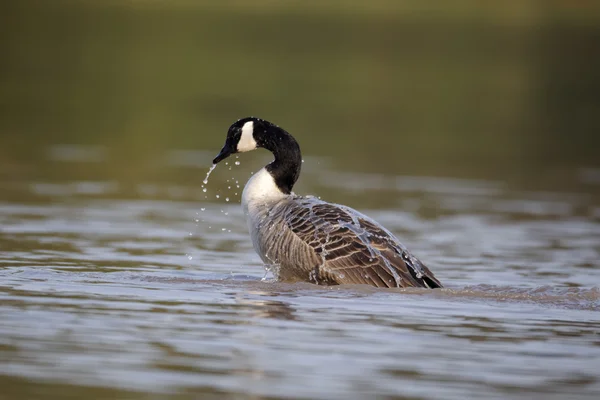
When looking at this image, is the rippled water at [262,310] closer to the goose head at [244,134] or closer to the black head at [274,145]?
the black head at [274,145]

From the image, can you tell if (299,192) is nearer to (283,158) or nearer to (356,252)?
(283,158)

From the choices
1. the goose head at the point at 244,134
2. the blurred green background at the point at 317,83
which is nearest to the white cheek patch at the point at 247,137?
the goose head at the point at 244,134

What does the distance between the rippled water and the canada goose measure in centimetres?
19

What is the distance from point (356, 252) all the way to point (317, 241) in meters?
0.38

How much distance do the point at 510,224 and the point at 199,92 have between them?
20946 millimetres

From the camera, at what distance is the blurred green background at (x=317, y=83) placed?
25766 mm

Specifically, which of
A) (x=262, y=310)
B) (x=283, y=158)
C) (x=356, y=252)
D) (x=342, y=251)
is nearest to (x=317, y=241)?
(x=342, y=251)

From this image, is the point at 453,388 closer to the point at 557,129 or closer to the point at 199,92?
the point at 557,129

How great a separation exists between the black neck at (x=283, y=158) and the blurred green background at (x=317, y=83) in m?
7.86

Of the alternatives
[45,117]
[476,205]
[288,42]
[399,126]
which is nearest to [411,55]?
[288,42]

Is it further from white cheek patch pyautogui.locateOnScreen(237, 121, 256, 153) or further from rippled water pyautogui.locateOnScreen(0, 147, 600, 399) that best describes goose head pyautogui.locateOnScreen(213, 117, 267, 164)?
rippled water pyautogui.locateOnScreen(0, 147, 600, 399)

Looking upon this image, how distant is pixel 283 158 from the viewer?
499 inches

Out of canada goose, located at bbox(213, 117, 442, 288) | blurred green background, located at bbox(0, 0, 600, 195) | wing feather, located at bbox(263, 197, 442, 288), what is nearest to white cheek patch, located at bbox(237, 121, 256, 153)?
canada goose, located at bbox(213, 117, 442, 288)

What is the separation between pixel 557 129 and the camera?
3338 cm
